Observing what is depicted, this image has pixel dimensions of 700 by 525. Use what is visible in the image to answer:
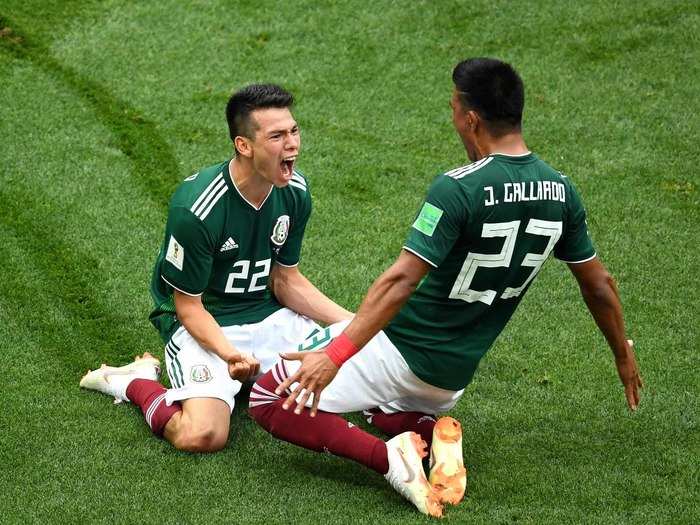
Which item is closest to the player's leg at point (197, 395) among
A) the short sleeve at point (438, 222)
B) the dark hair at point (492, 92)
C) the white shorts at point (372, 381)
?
the white shorts at point (372, 381)

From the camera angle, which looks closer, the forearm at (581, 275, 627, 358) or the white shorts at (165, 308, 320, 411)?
the forearm at (581, 275, 627, 358)

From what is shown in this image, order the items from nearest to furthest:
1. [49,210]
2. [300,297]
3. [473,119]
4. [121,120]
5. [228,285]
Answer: [473,119] → [228,285] → [300,297] → [49,210] → [121,120]

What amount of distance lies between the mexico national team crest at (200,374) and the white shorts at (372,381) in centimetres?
59

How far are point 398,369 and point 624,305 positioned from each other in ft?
7.01

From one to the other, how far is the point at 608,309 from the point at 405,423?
1045mm

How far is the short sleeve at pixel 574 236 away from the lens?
4.26m

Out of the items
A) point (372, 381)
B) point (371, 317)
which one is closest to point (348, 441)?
point (372, 381)

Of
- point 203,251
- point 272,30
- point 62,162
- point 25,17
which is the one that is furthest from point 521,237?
point 25,17

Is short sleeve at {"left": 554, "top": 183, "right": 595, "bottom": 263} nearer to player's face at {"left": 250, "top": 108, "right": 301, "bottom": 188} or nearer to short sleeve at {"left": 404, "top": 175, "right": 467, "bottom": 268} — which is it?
short sleeve at {"left": 404, "top": 175, "right": 467, "bottom": 268}

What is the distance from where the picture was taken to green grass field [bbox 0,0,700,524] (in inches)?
181

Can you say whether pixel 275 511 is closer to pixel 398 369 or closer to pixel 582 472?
pixel 398 369

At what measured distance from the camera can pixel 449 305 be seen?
4348 millimetres

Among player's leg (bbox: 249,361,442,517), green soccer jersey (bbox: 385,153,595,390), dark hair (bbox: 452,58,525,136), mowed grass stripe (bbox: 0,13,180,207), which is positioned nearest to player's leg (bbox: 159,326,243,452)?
player's leg (bbox: 249,361,442,517)

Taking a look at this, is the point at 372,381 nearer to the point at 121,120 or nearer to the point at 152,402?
the point at 152,402
